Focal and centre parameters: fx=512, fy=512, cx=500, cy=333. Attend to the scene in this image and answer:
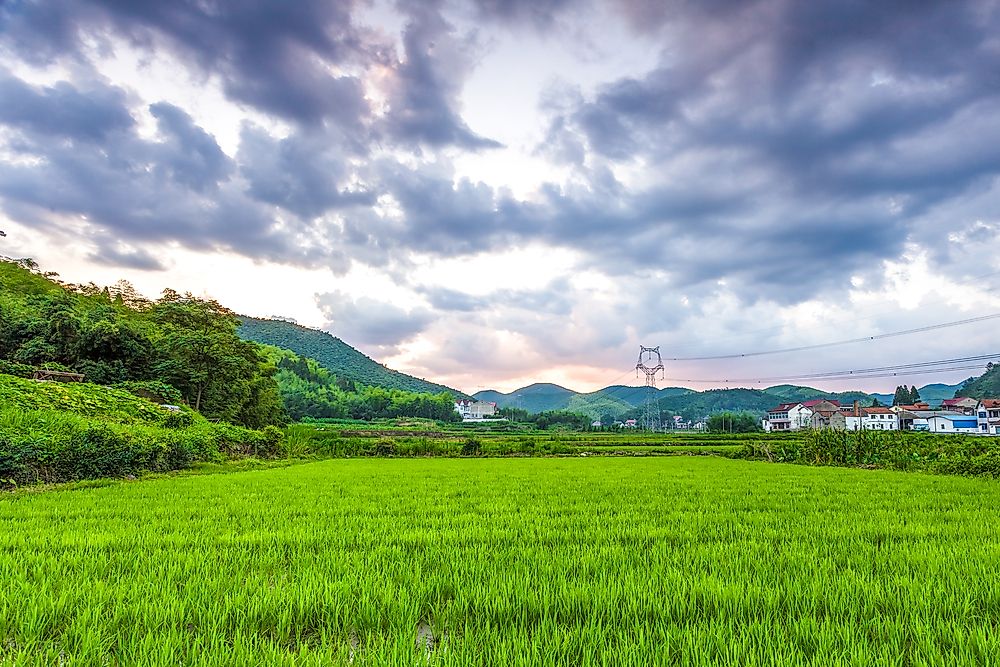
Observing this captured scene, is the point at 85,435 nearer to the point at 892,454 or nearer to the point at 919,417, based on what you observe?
the point at 892,454

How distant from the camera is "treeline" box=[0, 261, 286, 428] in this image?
25.7 meters

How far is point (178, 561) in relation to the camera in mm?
4301

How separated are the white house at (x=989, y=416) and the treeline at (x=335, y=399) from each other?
229 feet

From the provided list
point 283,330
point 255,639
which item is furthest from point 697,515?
point 283,330

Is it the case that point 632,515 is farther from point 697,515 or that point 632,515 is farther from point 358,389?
point 358,389

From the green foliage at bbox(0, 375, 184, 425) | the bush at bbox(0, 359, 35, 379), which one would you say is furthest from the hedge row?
the bush at bbox(0, 359, 35, 379)

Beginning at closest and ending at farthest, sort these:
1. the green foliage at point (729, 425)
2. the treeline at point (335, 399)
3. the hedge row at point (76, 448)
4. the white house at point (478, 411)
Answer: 1. the hedge row at point (76, 448)
2. the green foliage at point (729, 425)
3. the treeline at point (335, 399)
4. the white house at point (478, 411)

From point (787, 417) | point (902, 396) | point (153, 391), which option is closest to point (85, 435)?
point (153, 391)

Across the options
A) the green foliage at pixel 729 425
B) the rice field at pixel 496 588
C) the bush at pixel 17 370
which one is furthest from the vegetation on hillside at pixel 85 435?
the green foliage at pixel 729 425

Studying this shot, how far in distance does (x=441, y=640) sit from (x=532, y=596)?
726 millimetres

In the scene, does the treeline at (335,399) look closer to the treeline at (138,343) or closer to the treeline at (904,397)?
the treeline at (138,343)

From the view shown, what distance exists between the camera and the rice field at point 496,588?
8.50ft

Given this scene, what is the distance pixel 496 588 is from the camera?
11.5 ft

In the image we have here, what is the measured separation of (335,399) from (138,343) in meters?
50.9
